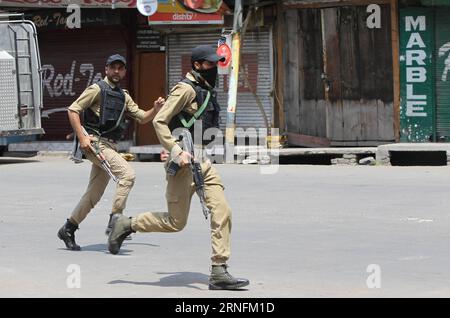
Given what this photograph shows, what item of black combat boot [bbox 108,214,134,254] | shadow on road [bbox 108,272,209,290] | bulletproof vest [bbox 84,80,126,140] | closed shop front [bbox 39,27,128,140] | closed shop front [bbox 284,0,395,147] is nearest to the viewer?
shadow on road [bbox 108,272,209,290]

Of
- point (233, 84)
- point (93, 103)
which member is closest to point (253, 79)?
point (233, 84)

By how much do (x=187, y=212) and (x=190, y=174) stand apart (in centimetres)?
30

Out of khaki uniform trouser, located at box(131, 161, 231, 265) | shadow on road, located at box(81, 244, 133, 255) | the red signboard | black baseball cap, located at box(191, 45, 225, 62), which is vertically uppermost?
the red signboard

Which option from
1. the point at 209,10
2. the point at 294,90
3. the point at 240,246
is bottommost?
the point at 240,246

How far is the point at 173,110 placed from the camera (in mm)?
8125

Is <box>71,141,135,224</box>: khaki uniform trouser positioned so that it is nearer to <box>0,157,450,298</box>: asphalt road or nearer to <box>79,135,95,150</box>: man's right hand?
<box>79,135,95,150</box>: man's right hand

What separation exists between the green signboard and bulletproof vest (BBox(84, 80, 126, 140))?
11.3m

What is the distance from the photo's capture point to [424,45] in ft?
67.5

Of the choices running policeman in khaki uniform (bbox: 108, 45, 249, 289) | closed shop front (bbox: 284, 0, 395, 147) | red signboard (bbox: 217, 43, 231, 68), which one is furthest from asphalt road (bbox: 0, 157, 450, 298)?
red signboard (bbox: 217, 43, 231, 68)

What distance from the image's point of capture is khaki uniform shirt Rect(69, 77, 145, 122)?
10109mm
